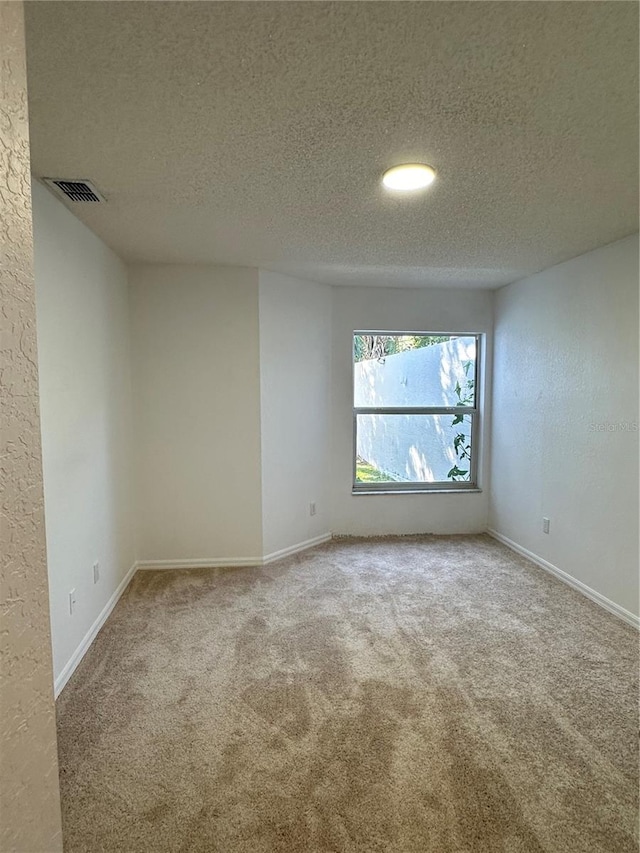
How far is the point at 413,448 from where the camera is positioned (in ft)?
14.7

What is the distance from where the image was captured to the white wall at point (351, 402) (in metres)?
4.23

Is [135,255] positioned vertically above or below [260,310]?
above

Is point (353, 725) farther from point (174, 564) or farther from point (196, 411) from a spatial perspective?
point (196, 411)

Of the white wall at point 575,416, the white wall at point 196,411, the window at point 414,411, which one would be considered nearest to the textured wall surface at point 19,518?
the white wall at point 196,411

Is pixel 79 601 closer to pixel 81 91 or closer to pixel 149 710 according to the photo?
pixel 149 710

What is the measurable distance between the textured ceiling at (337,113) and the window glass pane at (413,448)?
2071mm

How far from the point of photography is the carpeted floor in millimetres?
1473

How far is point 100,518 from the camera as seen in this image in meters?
2.78

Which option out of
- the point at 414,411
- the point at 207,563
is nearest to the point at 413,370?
the point at 414,411

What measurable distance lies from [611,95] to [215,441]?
3.00 meters

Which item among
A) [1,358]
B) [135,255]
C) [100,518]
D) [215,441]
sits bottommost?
[100,518]

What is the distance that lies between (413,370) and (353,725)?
3196mm

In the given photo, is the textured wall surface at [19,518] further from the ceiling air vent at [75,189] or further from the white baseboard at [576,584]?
the white baseboard at [576,584]

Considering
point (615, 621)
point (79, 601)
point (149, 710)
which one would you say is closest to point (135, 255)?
point (79, 601)
